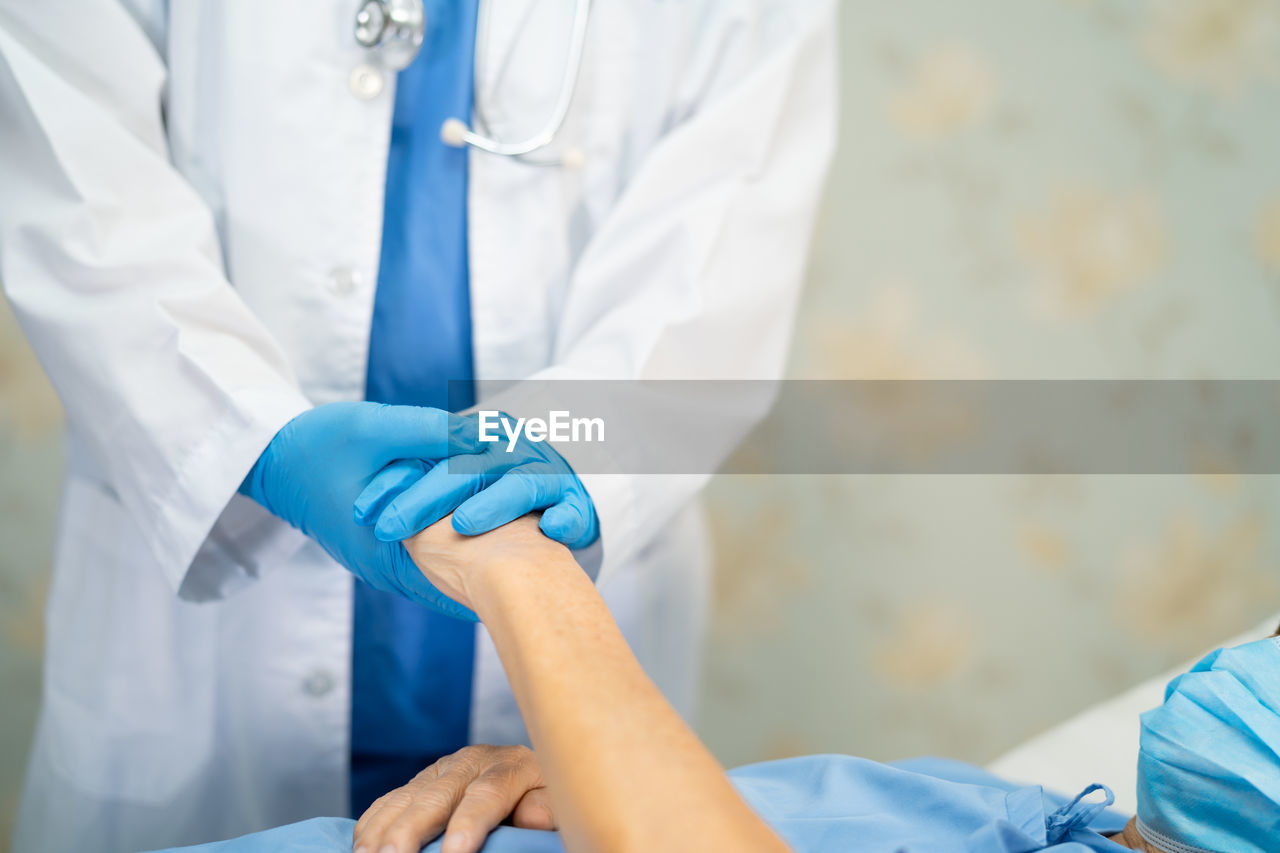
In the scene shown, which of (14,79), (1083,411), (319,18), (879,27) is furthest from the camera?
(1083,411)

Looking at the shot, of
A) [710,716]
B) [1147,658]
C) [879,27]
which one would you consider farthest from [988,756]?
[879,27]

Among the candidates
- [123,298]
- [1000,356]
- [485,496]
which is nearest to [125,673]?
[123,298]

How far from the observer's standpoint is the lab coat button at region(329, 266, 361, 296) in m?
0.91

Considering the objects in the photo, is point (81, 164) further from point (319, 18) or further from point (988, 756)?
point (988, 756)

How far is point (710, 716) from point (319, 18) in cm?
141

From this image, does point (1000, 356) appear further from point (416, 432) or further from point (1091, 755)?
point (416, 432)

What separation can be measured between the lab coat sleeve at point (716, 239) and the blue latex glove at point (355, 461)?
0.16 meters

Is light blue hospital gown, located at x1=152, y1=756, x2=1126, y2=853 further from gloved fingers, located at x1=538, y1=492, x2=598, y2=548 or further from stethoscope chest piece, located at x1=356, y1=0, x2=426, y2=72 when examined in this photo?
stethoscope chest piece, located at x1=356, y1=0, x2=426, y2=72

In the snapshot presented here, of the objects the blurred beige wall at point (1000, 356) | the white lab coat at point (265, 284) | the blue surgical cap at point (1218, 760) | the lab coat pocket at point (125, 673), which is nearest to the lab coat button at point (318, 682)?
the white lab coat at point (265, 284)

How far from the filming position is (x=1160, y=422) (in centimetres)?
172

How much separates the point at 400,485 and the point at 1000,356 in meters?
1.30

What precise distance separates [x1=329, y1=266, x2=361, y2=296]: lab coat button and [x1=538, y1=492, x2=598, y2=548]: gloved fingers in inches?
13.1

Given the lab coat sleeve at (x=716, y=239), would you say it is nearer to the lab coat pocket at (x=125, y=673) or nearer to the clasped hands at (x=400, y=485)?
the clasped hands at (x=400, y=485)

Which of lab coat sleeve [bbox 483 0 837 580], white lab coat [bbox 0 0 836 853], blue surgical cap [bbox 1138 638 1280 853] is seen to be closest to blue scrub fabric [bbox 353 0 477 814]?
white lab coat [bbox 0 0 836 853]
